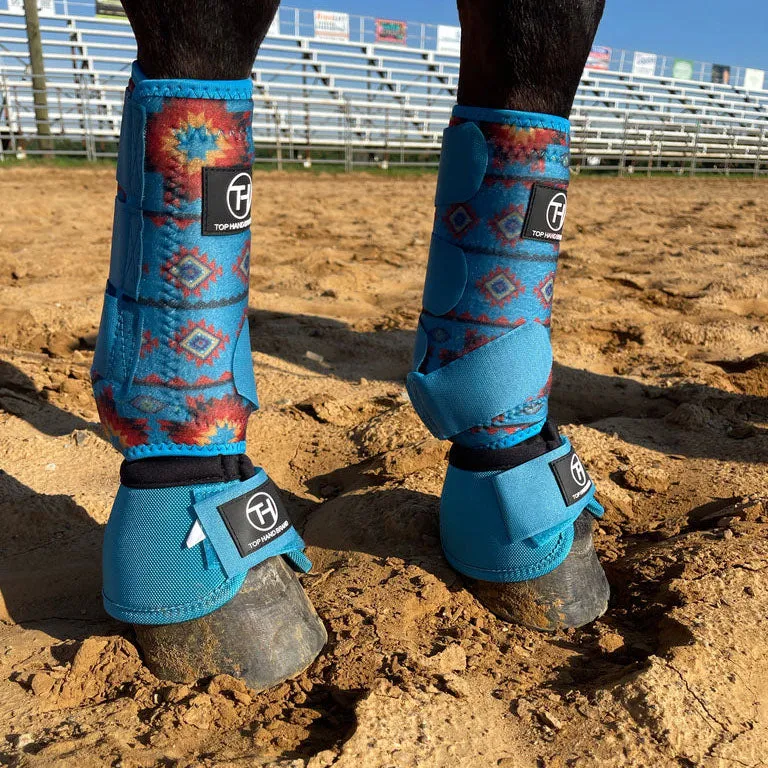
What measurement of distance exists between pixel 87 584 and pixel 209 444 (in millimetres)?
439

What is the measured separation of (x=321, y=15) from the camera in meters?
19.1

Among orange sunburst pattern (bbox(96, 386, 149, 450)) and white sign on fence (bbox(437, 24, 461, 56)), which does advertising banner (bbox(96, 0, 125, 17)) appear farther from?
orange sunburst pattern (bbox(96, 386, 149, 450))

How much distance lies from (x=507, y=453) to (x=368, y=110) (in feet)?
48.7

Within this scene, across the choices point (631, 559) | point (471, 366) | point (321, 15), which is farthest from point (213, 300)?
point (321, 15)

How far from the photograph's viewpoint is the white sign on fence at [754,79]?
86.6ft

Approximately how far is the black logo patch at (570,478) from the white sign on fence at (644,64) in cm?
2586

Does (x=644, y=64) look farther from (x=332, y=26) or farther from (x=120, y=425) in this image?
(x=120, y=425)

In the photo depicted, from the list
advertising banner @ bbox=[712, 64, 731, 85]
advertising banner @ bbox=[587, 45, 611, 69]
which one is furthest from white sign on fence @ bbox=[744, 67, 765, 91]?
advertising banner @ bbox=[587, 45, 611, 69]

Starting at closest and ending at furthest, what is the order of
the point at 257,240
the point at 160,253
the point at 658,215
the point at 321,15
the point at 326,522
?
the point at 160,253
the point at 326,522
the point at 257,240
the point at 658,215
the point at 321,15

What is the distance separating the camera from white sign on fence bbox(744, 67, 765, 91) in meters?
26.4

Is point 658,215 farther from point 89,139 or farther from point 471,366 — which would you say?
point 89,139

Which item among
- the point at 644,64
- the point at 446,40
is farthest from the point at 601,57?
the point at 446,40

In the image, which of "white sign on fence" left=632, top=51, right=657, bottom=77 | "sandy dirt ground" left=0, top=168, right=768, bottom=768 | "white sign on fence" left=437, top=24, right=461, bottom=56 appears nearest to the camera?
"sandy dirt ground" left=0, top=168, right=768, bottom=768

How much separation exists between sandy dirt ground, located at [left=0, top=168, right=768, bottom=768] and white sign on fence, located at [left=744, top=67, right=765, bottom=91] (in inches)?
1092
